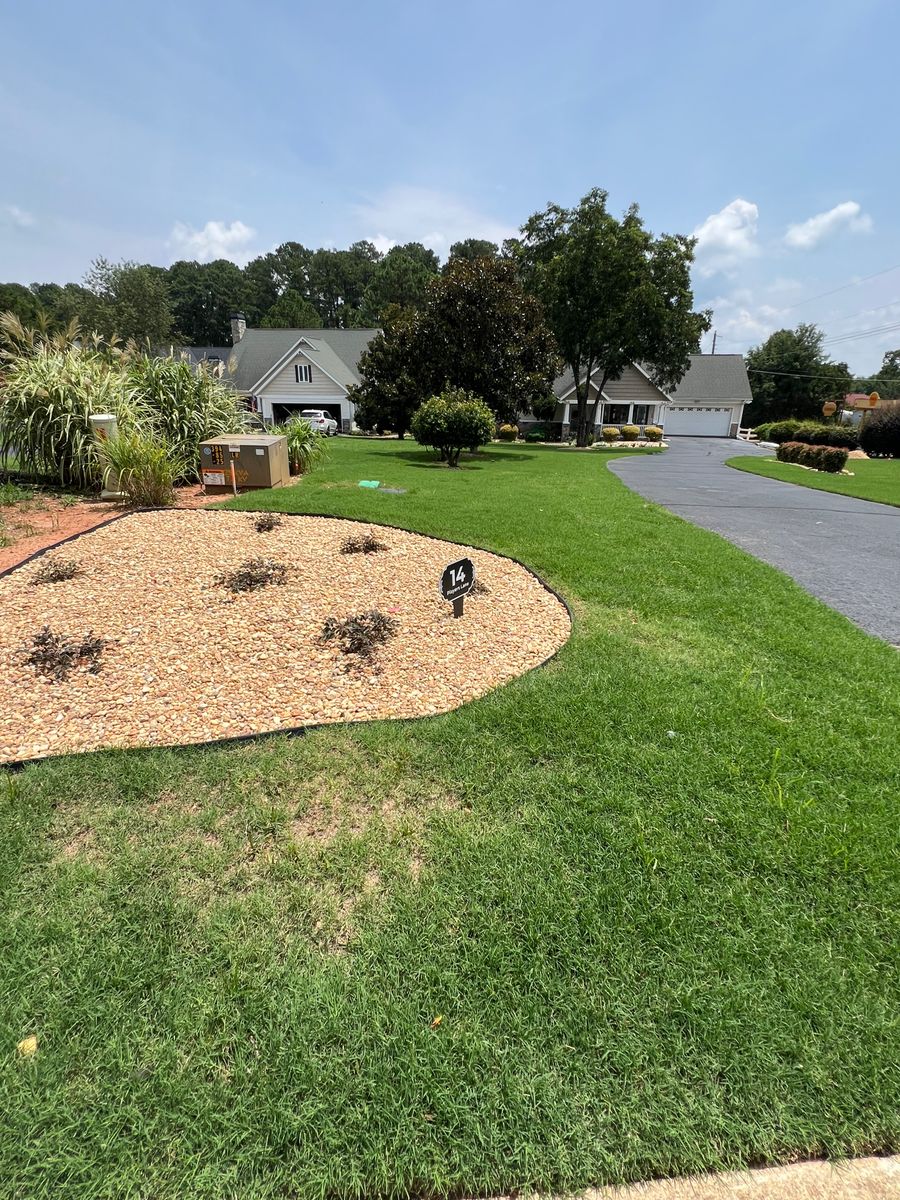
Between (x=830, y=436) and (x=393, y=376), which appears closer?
(x=393, y=376)

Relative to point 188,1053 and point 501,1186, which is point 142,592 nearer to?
point 188,1053

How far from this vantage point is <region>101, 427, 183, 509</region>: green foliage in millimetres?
7840

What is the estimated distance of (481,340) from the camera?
778 inches

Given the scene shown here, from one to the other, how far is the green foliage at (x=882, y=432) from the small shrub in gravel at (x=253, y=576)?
34.1 meters

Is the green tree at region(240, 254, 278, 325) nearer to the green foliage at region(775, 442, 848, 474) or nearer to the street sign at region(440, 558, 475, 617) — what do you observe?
the green foliage at region(775, 442, 848, 474)

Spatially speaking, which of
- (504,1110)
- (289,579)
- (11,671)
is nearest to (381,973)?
(504,1110)

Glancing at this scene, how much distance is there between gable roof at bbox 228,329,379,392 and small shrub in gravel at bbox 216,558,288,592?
1229 inches

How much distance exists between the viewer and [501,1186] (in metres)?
1.40

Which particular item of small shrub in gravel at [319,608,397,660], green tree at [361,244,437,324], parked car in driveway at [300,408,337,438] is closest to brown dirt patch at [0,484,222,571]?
small shrub in gravel at [319,608,397,660]

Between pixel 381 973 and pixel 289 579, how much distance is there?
3.78 meters

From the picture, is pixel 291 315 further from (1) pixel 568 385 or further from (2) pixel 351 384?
(1) pixel 568 385

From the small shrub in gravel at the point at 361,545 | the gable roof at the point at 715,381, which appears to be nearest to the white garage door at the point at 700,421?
the gable roof at the point at 715,381

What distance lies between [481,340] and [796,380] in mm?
45046

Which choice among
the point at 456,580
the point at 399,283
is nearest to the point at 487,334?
the point at 456,580
